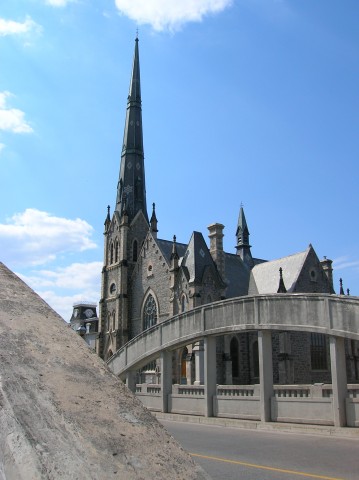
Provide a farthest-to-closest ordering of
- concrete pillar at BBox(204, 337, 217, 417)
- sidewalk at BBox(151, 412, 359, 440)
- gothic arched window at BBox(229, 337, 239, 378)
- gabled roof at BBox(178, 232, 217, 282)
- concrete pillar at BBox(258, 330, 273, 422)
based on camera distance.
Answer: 1. gothic arched window at BBox(229, 337, 239, 378)
2. gabled roof at BBox(178, 232, 217, 282)
3. concrete pillar at BBox(204, 337, 217, 417)
4. concrete pillar at BBox(258, 330, 273, 422)
5. sidewalk at BBox(151, 412, 359, 440)

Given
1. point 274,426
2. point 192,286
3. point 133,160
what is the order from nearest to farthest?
1. point 274,426
2. point 192,286
3. point 133,160

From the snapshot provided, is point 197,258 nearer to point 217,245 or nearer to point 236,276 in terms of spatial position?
point 217,245

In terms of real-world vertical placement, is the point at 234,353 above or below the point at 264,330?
below

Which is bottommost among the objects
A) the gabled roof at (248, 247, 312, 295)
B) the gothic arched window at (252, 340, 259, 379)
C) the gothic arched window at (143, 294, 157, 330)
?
the gothic arched window at (252, 340, 259, 379)

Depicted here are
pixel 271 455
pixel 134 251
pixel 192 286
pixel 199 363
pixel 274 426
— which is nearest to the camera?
pixel 271 455

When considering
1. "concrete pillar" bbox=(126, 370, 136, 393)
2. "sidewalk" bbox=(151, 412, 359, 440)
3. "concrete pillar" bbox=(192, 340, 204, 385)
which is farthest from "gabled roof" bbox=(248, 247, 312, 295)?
"sidewalk" bbox=(151, 412, 359, 440)

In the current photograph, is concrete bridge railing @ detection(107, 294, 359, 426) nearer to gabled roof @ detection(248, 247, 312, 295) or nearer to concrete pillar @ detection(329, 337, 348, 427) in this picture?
concrete pillar @ detection(329, 337, 348, 427)

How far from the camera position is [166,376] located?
20500 mm

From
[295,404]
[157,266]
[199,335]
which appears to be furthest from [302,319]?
[157,266]

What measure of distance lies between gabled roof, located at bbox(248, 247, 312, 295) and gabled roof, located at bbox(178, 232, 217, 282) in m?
5.60

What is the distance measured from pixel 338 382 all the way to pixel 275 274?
1142 inches

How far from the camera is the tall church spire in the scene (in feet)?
170

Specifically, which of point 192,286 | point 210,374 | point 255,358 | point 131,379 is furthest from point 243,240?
point 210,374

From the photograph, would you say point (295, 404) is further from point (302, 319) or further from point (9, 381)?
point (9, 381)
